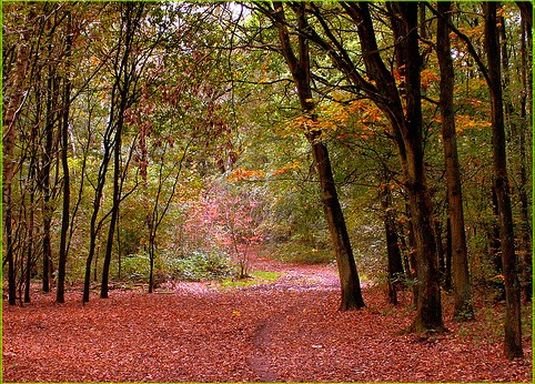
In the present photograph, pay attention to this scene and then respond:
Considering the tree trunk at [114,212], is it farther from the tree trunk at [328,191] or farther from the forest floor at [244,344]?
the tree trunk at [328,191]

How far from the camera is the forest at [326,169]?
7.59 m

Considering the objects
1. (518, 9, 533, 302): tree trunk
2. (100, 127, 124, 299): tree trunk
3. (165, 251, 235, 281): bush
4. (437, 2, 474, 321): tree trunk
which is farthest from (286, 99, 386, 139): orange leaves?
(165, 251, 235, 281): bush

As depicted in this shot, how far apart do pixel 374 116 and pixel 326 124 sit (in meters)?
1.19

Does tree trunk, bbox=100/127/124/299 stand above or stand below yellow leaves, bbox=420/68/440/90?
below

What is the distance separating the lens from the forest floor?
23.2 ft

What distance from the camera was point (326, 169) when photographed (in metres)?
12.5

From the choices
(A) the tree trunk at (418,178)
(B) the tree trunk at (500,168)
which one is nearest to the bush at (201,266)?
(A) the tree trunk at (418,178)

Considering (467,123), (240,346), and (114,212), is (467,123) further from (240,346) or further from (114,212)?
(114,212)

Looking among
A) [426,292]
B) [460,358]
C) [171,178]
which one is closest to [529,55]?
[426,292]

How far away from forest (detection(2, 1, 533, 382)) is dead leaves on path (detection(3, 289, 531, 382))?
0.17 ft

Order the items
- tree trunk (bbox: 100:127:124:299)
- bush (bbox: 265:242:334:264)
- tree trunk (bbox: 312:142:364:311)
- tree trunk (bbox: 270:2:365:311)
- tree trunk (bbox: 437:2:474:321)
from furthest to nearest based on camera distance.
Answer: bush (bbox: 265:242:334:264) < tree trunk (bbox: 100:127:124:299) < tree trunk (bbox: 312:142:364:311) < tree trunk (bbox: 270:2:365:311) < tree trunk (bbox: 437:2:474:321)

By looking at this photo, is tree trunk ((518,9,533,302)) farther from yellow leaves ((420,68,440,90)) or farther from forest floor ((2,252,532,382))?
yellow leaves ((420,68,440,90))

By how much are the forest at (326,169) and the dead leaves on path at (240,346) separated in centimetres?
5

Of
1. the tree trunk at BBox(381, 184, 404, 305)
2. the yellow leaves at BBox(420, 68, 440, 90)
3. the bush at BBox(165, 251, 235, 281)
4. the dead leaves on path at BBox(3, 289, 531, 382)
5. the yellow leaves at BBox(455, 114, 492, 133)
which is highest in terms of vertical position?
the yellow leaves at BBox(420, 68, 440, 90)
